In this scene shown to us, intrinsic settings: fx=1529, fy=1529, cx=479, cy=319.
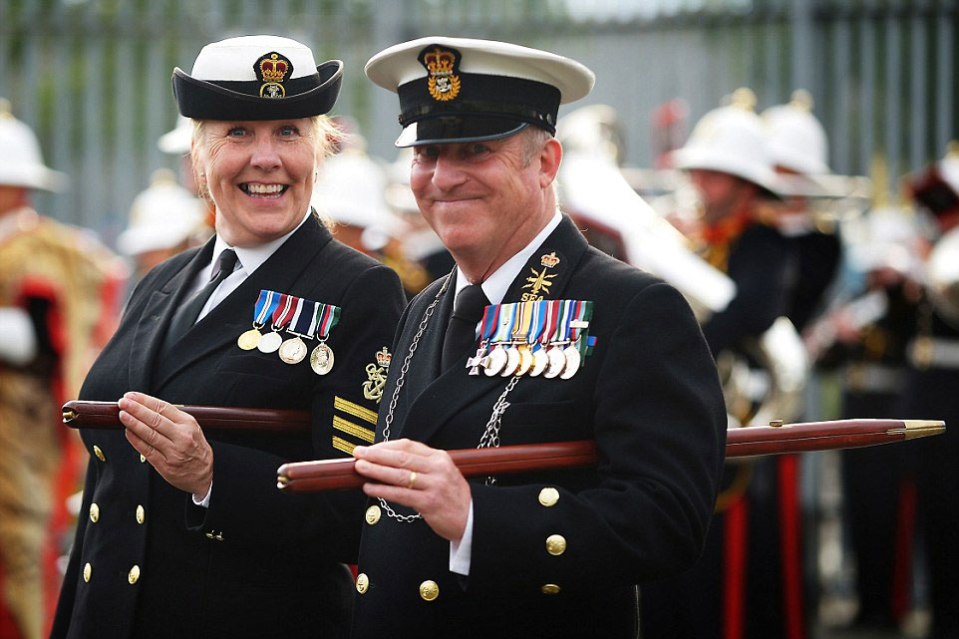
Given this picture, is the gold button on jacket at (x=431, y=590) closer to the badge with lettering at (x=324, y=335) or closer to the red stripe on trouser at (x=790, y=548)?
the badge with lettering at (x=324, y=335)

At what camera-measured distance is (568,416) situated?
2.75 meters

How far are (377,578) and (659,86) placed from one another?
8242 mm

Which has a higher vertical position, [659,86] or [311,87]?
[659,86]

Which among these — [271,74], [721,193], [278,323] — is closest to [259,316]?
[278,323]

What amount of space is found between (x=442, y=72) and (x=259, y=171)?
2.04 feet

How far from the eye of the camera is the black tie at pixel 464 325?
297 cm

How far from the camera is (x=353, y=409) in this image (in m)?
3.24

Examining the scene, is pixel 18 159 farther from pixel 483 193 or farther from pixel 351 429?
pixel 483 193

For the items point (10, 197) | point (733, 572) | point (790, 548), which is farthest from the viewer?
point (10, 197)

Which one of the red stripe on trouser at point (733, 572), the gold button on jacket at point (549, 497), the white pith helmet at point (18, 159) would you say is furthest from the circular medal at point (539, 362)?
the white pith helmet at point (18, 159)

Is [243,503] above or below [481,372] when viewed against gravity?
below

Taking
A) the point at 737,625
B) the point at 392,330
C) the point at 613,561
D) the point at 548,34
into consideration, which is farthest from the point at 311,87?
the point at 548,34

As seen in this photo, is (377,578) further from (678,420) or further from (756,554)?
(756,554)

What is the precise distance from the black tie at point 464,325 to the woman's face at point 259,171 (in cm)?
61
